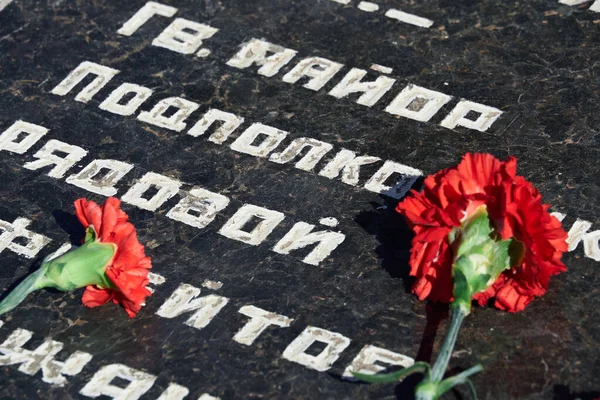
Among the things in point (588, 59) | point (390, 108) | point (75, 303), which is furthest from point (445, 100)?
point (75, 303)

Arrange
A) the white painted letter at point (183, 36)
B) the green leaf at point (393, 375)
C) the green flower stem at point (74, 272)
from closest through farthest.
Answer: the green leaf at point (393, 375), the green flower stem at point (74, 272), the white painted letter at point (183, 36)

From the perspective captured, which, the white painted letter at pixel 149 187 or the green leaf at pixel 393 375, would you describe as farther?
the white painted letter at pixel 149 187

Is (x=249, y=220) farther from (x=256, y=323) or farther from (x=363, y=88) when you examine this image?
(x=363, y=88)

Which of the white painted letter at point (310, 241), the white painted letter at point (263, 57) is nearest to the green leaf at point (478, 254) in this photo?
the white painted letter at point (310, 241)

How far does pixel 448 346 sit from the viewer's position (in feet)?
6.11

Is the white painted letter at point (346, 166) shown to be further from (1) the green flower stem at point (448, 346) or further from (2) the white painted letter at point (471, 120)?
(1) the green flower stem at point (448, 346)

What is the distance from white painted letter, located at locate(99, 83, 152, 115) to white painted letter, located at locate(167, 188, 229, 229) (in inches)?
12.6

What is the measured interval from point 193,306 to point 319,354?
253 millimetres

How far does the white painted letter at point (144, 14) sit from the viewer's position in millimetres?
2850

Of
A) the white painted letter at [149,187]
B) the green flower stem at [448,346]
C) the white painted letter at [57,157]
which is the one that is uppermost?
the white painted letter at [57,157]

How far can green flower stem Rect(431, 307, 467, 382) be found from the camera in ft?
6.04

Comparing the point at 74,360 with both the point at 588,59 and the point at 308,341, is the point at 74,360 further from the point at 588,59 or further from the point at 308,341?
the point at 588,59

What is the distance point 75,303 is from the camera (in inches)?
85.4

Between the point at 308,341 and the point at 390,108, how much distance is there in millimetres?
672
